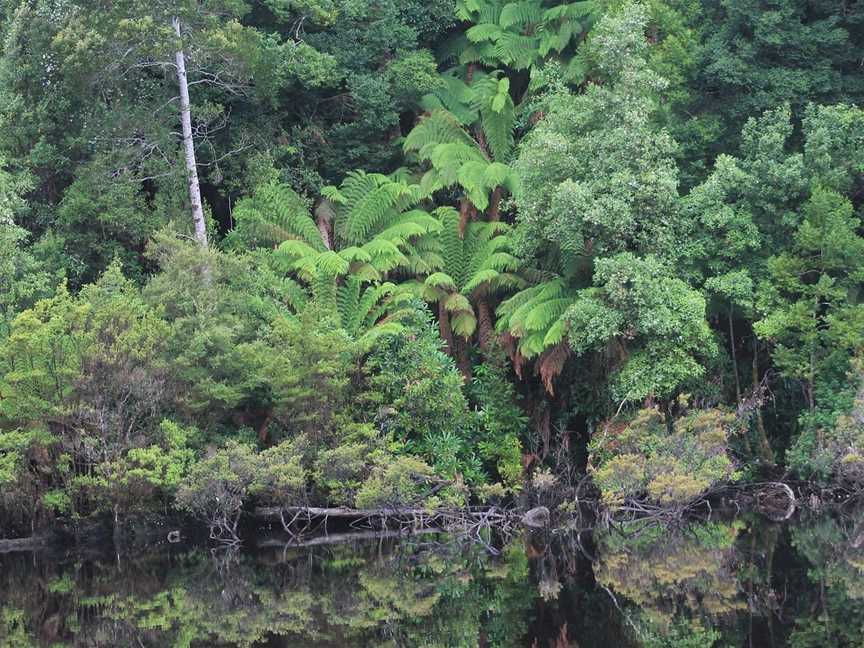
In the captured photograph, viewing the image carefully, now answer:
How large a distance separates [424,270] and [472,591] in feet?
26.6

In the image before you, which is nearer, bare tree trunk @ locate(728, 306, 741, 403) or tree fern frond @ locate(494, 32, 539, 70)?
bare tree trunk @ locate(728, 306, 741, 403)

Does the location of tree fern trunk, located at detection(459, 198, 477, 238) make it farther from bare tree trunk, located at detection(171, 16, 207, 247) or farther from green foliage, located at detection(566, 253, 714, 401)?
bare tree trunk, located at detection(171, 16, 207, 247)

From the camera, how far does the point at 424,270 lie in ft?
76.3

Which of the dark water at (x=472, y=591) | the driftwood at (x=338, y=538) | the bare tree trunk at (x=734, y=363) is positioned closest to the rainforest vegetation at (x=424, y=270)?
the bare tree trunk at (x=734, y=363)

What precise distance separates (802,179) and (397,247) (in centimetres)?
707

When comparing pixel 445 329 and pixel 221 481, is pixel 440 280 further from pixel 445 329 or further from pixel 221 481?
pixel 221 481

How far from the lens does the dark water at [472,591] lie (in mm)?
14250

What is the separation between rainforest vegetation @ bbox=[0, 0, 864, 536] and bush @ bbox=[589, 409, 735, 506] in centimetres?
6

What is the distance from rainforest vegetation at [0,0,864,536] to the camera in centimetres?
2023

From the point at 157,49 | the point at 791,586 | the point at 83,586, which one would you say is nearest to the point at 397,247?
the point at 157,49

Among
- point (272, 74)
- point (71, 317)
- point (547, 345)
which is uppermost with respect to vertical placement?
point (272, 74)

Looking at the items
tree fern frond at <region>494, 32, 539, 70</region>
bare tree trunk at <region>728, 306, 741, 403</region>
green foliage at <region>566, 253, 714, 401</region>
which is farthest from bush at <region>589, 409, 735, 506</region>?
tree fern frond at <region>494, 32, 539, 70</region>

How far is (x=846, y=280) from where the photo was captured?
21.7m

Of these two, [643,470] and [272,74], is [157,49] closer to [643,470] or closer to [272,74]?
[272,74]
